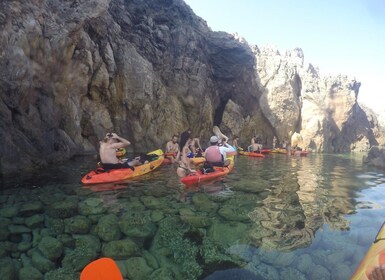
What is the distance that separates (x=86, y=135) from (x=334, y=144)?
35.8 m

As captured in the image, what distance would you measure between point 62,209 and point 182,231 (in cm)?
271

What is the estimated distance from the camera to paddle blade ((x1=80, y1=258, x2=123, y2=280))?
11.4ft

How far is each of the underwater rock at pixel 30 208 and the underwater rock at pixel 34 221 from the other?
0.68 ft

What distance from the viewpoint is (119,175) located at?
1022cm

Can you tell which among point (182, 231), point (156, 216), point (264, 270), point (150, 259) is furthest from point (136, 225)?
point (264, 270)

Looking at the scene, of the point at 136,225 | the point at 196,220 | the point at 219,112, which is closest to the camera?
the point at 136,225

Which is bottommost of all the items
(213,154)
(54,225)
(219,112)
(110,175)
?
(54,225)

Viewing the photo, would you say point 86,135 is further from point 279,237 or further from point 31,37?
point 279,237

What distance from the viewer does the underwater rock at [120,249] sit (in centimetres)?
468

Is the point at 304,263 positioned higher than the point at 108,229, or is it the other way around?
the point at 108,229

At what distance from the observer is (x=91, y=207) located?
269 inches

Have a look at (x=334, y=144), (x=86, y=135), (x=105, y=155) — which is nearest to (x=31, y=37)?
→ (x=105, y=155)

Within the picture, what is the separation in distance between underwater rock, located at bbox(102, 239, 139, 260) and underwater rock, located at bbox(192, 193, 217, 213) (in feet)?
7.95

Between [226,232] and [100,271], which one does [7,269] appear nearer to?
[100,271]
